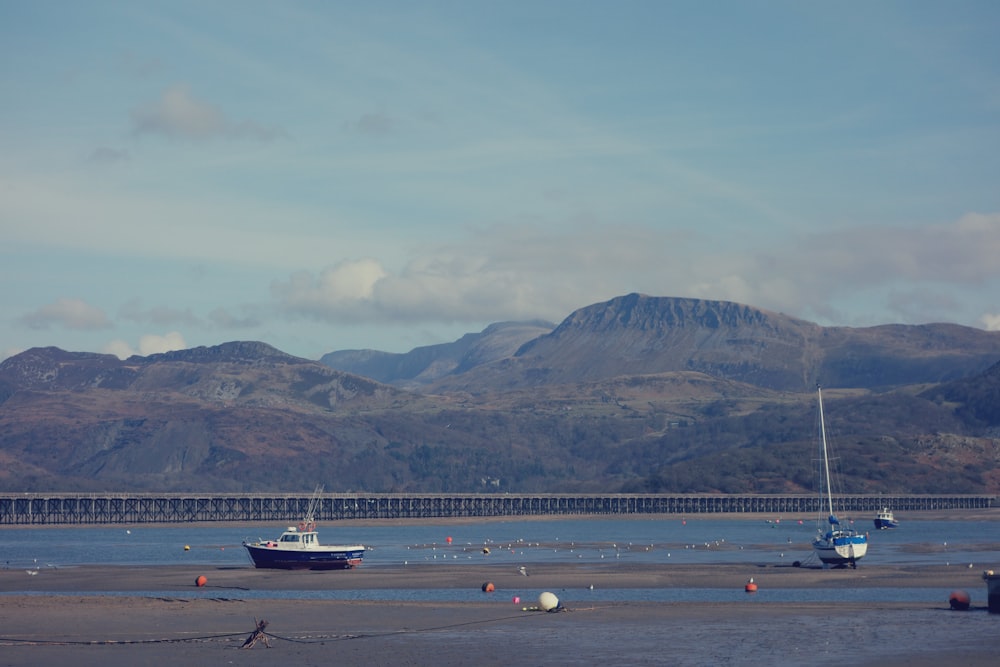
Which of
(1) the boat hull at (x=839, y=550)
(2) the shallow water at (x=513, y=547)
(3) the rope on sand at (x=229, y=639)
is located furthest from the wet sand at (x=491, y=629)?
(2) the shallow water at (x=513, y=547)

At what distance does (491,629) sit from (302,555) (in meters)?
36.3

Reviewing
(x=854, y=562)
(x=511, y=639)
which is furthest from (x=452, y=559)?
(x=511, y=639)

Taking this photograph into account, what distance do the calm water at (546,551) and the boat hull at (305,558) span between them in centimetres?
741

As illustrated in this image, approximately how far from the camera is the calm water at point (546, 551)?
71.2m

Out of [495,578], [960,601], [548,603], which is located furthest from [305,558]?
[960,601]

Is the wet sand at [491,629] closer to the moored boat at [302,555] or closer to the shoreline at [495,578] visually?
the shoreline at [495,578]

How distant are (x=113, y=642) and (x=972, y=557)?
227 feet

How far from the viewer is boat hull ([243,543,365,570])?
8906 cm

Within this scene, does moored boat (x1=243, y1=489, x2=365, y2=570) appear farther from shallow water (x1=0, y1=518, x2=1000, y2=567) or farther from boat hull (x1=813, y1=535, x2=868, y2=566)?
boat hull (x1=813, y1=535, x2=868, y2=566)

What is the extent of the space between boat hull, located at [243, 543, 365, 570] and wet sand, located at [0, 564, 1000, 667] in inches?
429

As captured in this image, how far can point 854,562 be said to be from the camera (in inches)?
3435

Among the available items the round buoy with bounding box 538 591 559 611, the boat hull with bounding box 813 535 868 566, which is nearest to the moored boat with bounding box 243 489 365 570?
the boat hull with bounding box 813 535 868 566

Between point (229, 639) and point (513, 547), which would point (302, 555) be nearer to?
point (229, 639)

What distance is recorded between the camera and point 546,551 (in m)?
116
